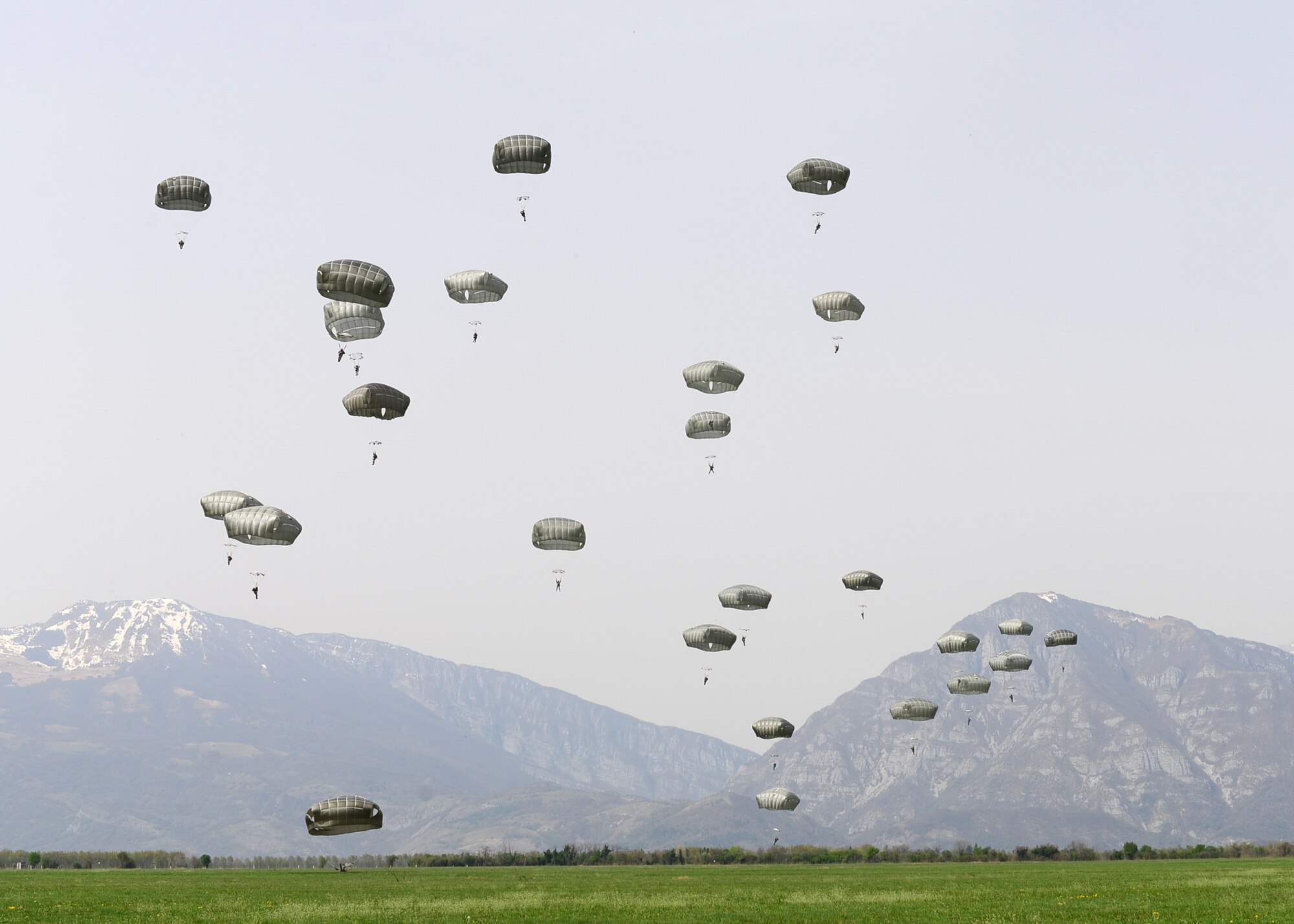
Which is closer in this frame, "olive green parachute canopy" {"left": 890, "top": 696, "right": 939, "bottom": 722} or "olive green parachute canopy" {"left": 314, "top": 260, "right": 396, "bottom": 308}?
"olive green parachute canopy" {"left": 314, "top": 260, "right": 396, "bottom": 308}

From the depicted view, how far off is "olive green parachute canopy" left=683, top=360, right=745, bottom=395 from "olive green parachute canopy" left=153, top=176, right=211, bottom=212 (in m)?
35.4

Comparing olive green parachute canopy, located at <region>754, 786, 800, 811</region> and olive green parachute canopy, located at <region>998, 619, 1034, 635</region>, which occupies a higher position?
olive green parachute canopy, located at <region>998, 619, 1034, 635</region>

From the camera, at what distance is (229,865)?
160250 mm

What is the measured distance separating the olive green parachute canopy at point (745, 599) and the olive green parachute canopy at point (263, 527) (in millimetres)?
37744

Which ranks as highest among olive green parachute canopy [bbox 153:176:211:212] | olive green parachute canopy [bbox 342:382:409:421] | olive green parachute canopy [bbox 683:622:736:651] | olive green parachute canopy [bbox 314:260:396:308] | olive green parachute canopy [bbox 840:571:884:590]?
olive green parachute canopy [bbox 153:176:211:212]

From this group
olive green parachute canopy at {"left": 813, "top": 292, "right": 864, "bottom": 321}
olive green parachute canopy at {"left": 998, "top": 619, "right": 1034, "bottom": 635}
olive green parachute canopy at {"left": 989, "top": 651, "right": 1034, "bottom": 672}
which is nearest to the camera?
olive green parachute canopy at {"left": 813, "top": 292, "right": 864, "bottom": 321}

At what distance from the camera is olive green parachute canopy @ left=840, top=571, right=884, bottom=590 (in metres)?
114

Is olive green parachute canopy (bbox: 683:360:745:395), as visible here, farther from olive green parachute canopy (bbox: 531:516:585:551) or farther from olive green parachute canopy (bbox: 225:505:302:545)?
olive green parachute canopy (bbox: 225:505:302:545)

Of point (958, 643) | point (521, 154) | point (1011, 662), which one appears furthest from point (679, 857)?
point (521, 154)

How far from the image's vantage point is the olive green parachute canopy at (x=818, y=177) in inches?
3578

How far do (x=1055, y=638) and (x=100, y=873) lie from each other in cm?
9118

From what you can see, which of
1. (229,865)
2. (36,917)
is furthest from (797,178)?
(229,865)

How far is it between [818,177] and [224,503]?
45886 mm

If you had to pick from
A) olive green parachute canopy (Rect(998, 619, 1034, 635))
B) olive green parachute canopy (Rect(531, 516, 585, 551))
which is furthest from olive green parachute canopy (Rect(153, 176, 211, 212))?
olive green parachute canopy (Rect(998, 619, 1034, 635))
